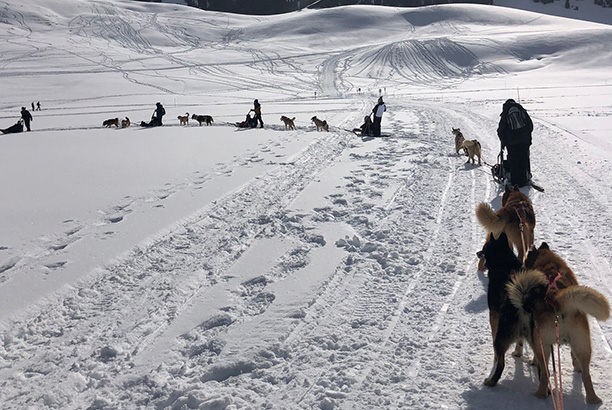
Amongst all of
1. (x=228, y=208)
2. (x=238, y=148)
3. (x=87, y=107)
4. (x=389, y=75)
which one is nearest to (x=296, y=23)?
(x=389, y=75)

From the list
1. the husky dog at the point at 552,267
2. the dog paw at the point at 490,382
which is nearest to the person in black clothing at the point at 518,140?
the husky dog at the point at 552,267

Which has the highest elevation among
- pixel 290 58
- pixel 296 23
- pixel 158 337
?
pixel 296 23

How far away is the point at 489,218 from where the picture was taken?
16.1 feet

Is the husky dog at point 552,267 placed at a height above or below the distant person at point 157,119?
above

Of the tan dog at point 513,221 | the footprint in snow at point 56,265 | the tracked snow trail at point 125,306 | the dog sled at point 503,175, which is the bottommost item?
the tracked snow trail at point 125,306

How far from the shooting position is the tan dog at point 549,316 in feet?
9.82

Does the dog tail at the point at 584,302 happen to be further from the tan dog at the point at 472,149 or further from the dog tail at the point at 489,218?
the tan dog at the point at 472,149

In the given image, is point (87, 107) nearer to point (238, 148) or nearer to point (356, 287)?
point (238, 148)

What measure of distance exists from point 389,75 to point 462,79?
6320mm

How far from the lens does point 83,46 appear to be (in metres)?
52.0

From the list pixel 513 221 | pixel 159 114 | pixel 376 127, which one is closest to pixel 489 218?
pixel 513 221

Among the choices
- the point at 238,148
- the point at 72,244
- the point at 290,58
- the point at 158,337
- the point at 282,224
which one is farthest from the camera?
the point at 290,58

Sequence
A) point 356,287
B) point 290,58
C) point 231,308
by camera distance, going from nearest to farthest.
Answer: point 231,308 < point 356,287 < point 290,58

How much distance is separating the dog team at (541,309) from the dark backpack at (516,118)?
18.7 ft
